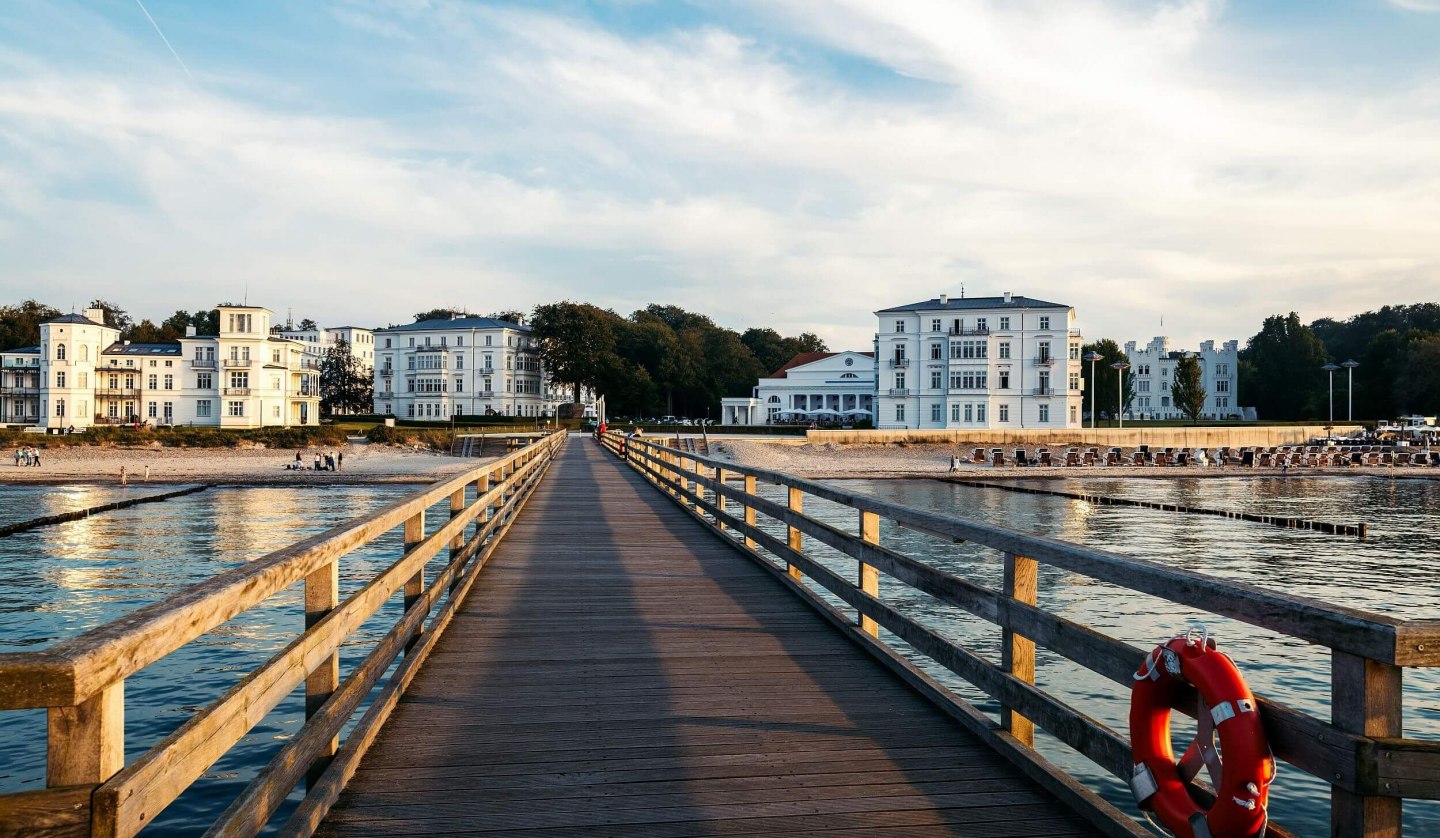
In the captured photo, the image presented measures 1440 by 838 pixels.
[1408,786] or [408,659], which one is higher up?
[1408,786]

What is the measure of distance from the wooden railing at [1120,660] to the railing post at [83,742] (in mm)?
2705

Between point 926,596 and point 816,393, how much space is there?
79.4 meters

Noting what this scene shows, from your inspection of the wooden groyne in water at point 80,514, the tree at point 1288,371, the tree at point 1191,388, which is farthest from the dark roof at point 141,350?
the tree at point 1288,371

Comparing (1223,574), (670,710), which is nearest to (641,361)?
(1223,574)

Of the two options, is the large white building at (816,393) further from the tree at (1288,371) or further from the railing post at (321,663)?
the railing post at (321,663)

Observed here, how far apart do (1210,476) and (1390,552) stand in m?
35.1

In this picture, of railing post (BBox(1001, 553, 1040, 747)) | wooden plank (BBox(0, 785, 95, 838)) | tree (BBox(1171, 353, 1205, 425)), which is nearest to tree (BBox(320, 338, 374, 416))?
tree (BBox(1171, 353, 1205, 425))

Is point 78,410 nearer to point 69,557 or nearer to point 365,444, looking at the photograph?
point 365,444

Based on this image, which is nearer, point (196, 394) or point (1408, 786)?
point (1408, 786)

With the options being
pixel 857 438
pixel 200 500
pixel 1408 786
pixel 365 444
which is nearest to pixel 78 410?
pixel 365 444

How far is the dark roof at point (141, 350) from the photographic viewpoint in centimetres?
8588

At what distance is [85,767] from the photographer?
192 centimetres

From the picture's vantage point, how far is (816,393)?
9512cm

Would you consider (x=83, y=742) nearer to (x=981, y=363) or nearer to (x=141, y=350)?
(x=981, y=363)
